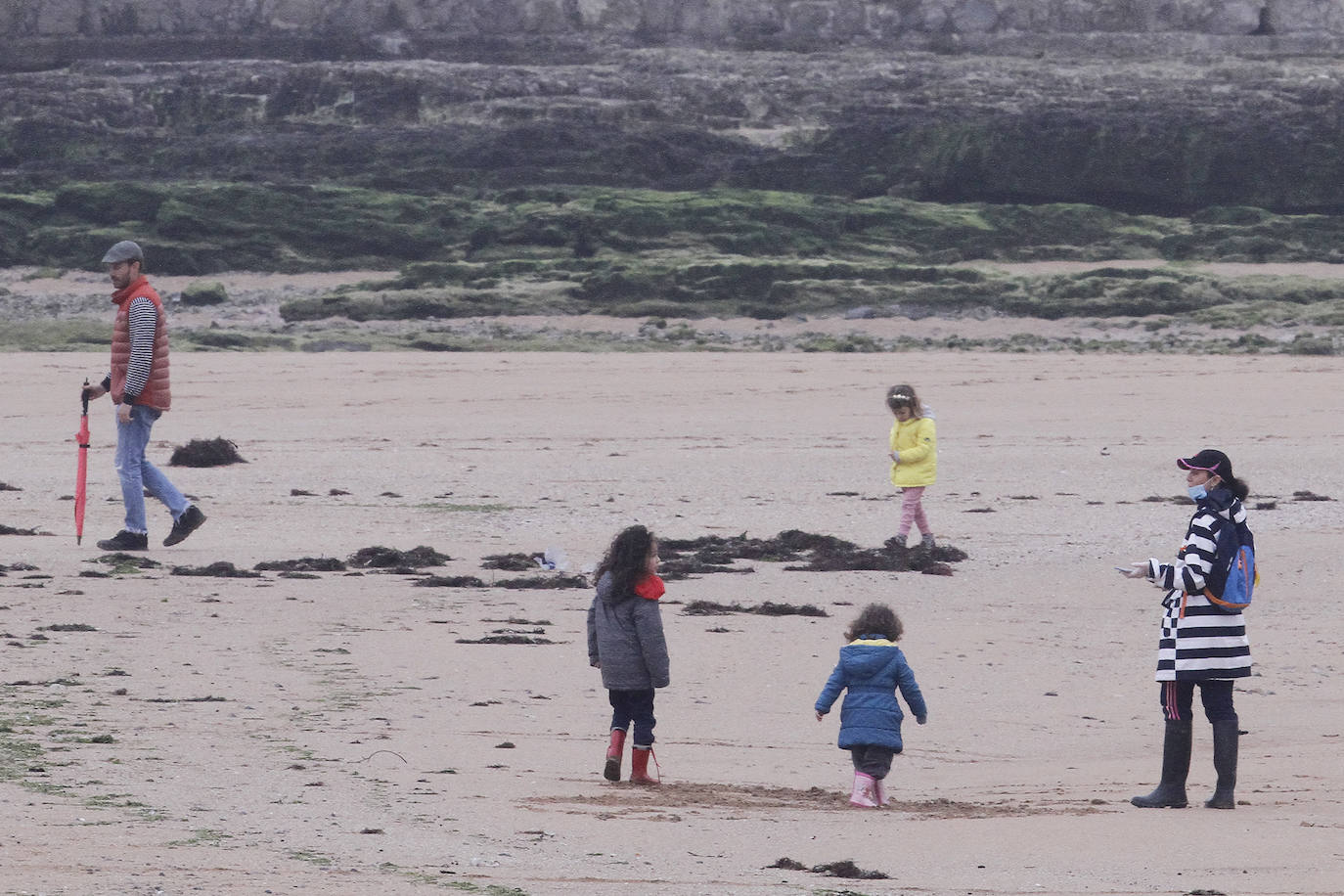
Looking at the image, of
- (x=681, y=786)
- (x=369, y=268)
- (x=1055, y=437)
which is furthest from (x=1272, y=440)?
(x=369, y=268)

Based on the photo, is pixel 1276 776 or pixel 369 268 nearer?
pixel 1276 776

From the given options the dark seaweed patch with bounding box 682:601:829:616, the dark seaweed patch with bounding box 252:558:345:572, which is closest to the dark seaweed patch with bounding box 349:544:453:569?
the dark seaweed patch with bounding box 252:558:345:572

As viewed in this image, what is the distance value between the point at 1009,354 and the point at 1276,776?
18.6 m

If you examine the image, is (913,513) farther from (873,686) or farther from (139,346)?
(873,686)

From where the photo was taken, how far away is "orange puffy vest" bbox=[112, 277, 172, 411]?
33.9 feet

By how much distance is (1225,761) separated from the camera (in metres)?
5.78

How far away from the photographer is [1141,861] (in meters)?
4.78

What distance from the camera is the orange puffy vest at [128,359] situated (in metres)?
10.3

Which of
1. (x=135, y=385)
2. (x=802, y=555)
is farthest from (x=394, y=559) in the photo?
(x=802, y=555)

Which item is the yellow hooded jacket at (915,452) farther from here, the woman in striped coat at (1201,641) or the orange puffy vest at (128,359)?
the woman in striped coat at (1201,641)

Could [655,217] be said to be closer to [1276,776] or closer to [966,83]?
[966,83]

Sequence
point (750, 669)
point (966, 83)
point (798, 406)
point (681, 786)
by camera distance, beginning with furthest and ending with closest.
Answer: point (966, 83) → point (798, 406) → point (750, 669) → point (681, 786)

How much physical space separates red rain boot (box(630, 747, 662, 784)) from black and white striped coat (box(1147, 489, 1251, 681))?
1.75m

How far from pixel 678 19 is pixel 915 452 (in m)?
35.3
